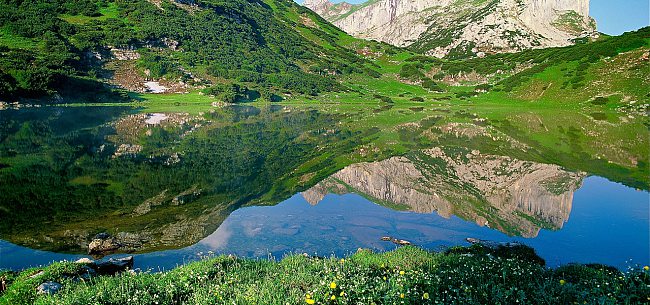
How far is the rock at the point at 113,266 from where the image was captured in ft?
40.4

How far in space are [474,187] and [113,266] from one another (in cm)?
2311

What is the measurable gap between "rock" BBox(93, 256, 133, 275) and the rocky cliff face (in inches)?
505

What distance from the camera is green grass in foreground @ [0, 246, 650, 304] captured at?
8648mm

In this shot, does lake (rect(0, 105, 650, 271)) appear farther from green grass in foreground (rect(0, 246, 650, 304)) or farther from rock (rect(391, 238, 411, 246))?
green grass in foreground (rect(0, 246, 650, 304))

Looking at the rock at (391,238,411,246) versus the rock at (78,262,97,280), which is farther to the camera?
the rock at (391,238,411,246)

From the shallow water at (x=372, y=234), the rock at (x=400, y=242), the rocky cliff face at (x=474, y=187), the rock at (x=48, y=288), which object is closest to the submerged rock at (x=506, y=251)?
the shallow water at (x=372, y=234)

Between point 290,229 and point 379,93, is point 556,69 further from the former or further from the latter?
point 290,229

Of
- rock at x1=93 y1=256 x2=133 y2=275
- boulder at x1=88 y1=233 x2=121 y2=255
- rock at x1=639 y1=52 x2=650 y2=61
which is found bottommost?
boulder at x1=88 y1=233 x2=121 y2=255

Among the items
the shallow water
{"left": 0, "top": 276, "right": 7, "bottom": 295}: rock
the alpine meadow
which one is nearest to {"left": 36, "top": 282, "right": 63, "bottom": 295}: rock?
the alpine meadow

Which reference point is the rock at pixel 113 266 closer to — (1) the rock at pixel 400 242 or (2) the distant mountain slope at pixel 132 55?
(1) the rock at pixel 400 242

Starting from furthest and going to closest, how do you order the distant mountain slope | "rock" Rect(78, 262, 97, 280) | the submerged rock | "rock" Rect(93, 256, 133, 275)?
the distant mountain slope, the submerged rock, "rock" Rect(93, 256, 133, 275), "rock" Rect(78, 262, 97, 280)

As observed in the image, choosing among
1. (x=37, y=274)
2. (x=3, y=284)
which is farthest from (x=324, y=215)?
(x=3, y=284)

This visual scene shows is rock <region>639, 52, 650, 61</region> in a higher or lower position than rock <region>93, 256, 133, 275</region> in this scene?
higher

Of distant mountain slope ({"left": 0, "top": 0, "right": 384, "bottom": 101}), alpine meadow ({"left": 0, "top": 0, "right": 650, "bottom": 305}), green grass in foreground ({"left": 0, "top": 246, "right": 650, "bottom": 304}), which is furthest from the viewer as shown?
distant mountain slope ({"left": 0, "top": 0, "right": 384, "bottom": 101})
